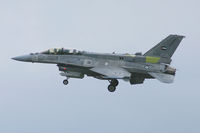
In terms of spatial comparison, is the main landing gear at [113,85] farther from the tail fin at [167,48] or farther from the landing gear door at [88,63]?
the tail fin at [167,48]

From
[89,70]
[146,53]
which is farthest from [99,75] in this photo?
[146,53]

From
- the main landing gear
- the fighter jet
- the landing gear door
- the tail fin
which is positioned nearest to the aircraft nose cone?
the fighter jet

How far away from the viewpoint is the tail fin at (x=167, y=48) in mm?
53375

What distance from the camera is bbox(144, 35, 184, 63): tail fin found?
2101 inches

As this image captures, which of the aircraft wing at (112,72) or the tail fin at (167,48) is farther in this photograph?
the tail fin at (167,48)

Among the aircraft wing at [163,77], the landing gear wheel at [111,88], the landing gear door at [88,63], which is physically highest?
the landing gear door at [88,63]

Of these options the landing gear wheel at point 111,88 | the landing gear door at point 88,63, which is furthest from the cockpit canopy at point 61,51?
the landing gear wheel at point 111,88

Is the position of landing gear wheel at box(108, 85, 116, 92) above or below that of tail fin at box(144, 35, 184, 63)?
below

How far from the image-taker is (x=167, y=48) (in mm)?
53531

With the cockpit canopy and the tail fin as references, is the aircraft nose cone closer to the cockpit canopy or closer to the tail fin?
the cockpit canopy

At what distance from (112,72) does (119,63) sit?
1395 millimetres

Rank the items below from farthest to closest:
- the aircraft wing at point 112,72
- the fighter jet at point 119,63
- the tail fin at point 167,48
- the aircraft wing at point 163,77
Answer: the tail fin at point 167,48 → the fighter jet at point 119,63 → the aircraft wing at point 163,77 → the aircraft wing at point 112,72

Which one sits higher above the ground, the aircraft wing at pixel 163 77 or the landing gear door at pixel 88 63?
the landing gear door at pixel 88 63

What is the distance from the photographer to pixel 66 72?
52906 millimetres
